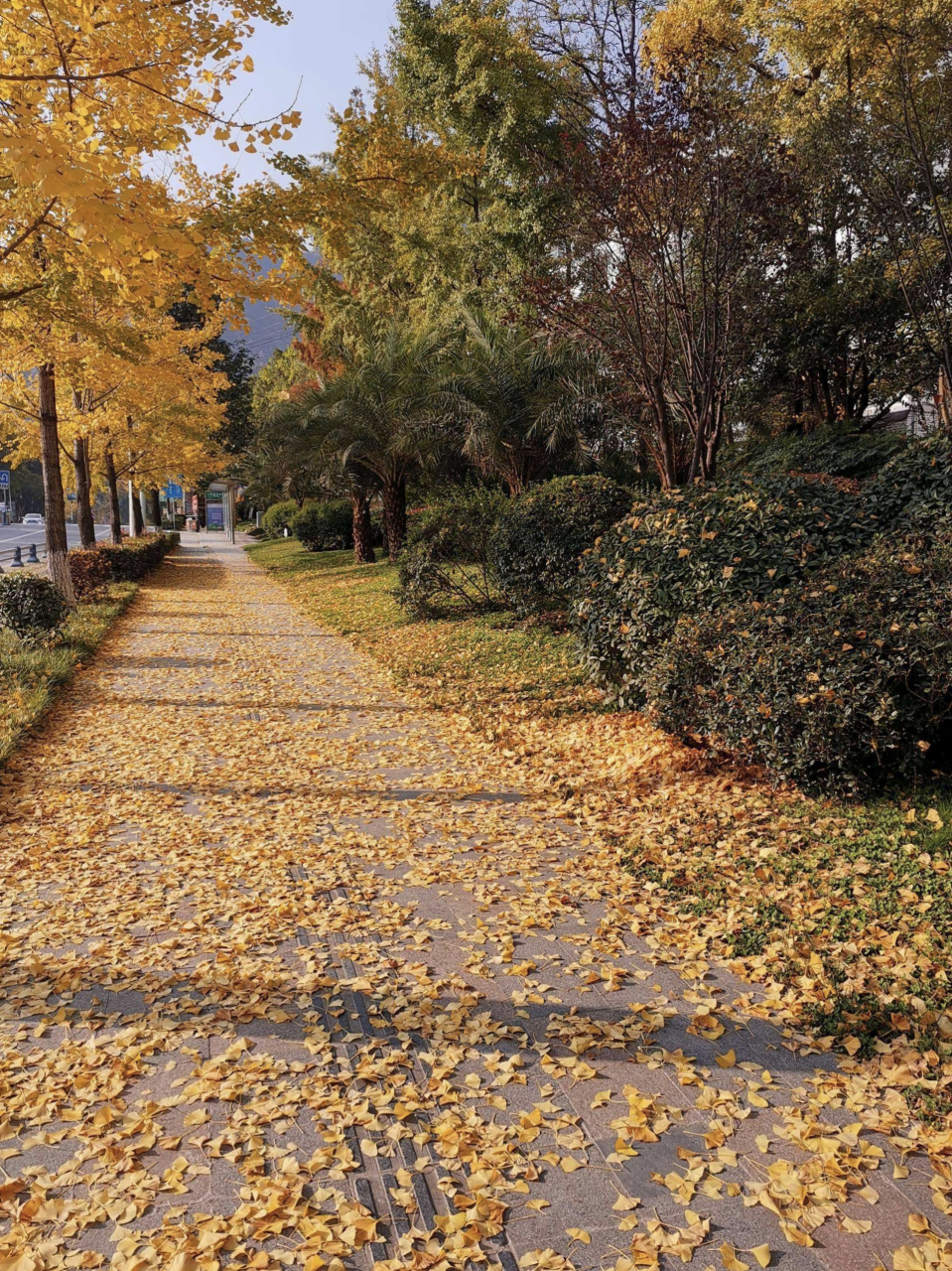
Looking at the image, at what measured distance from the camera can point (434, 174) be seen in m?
9.21

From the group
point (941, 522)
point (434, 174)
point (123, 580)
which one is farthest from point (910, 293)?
point (123, 580)

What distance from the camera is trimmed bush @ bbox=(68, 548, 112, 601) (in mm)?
15625

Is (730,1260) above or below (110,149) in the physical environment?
below

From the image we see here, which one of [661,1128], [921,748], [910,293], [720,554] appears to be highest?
[910,293]

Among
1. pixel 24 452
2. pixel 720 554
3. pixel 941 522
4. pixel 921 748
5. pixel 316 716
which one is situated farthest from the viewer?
pixel 24 452

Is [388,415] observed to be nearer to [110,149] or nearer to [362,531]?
[362,531]

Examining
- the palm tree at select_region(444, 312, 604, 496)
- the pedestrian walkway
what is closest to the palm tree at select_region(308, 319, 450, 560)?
the palm tree at select_region(444, 312, 604, 496)

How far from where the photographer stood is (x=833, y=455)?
950 centimetres

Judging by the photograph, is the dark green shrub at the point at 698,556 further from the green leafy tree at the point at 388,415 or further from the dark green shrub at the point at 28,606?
the green leafy tree at the point at 388,415

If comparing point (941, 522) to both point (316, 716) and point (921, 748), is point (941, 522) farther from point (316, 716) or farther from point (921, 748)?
point (316, 716)

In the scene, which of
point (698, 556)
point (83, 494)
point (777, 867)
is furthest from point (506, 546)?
point (83, 494)

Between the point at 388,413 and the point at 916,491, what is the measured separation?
43.7ft

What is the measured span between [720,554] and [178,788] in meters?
4.21

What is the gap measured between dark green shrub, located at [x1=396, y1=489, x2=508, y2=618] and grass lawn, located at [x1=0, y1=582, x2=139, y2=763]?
14.9ft
